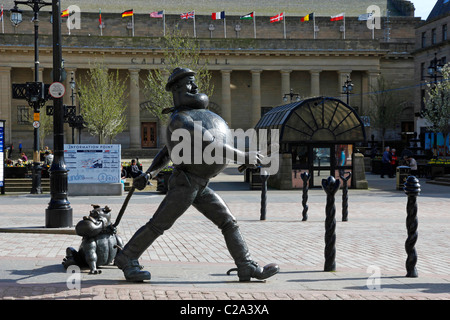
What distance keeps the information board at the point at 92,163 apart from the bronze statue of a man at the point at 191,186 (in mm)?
15515

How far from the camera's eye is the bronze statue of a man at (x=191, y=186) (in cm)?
602

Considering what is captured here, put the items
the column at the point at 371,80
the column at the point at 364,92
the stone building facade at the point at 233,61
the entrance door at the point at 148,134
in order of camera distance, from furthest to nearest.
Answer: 1. the column at the point at 364,92
2. the column at the point at 371,80
3. the entrance door at the point at 148,134
4. the stone building facade at the point at 233,61

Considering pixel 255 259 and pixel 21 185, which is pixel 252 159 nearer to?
pixel 255 259

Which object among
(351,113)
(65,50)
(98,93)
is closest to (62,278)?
(351,113)

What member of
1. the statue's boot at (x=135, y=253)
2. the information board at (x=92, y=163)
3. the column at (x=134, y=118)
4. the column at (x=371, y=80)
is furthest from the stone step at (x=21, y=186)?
the column at (x=371, y=80)

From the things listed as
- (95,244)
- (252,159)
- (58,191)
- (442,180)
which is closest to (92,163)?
(58,191)

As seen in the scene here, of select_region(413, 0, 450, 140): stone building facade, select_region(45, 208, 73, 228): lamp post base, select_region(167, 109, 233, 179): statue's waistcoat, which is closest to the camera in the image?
select_region(167, 109, 233, 179): statue's waistcoat

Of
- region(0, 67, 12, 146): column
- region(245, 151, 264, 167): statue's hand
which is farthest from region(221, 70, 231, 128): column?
region(245, 151, 264, 167): statue's hand

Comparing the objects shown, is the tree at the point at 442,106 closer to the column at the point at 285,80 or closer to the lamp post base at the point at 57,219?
the column at the point at 285,80

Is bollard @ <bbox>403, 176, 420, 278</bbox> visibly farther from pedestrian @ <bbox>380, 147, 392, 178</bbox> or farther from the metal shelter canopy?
pedestrian @ <bbox>380, 147, 392, 178</bbox>

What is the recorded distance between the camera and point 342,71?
63531 mm

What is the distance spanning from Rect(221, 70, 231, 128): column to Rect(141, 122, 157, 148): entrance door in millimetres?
8176

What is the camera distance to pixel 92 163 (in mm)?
21547

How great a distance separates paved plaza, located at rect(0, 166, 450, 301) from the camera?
5.88 m
